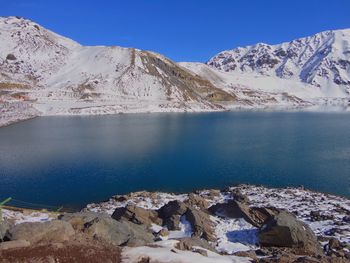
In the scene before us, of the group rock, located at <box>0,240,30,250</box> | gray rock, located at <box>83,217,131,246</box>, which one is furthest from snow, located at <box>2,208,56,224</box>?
rock, located at <box>0,240,30,250</box>

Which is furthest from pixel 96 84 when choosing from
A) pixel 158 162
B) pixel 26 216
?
pixel 26 216

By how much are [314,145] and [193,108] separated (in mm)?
96508

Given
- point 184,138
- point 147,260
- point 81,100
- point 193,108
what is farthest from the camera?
point 193,108

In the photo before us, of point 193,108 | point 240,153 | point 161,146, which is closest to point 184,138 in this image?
point 161,146

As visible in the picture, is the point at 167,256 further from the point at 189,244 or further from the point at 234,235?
the point at 234,235

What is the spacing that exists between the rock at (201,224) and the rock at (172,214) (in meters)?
0.63

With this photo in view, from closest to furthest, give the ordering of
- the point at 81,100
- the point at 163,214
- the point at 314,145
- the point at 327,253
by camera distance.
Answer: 1. the point at 327,253
2. the point at 163,214
3. the point at 314,145
4. the point at 81,100

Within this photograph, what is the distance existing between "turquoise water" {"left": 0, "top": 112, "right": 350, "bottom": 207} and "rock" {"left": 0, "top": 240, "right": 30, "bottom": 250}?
18.4m

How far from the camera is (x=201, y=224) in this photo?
23484 millimetres

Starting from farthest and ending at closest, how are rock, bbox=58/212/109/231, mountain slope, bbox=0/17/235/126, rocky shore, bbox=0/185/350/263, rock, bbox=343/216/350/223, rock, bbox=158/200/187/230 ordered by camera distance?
mountain slope, bbox=0/17/235/126, rock, bbox=343/216/350/223, rock, bbox=158/200/187/230, rock, bbox=58/212/109/231, rocky shore, bbox=0/185/350/263

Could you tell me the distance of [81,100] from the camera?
143875 millimetres

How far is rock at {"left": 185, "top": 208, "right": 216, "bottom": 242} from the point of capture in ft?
74.1

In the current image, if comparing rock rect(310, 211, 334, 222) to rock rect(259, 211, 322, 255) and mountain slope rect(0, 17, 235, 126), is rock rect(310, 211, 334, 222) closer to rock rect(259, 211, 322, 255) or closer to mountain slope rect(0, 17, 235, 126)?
rock rect(259, 211, 322, 255)

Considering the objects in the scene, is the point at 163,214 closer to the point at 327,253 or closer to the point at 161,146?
the point at 327,253
